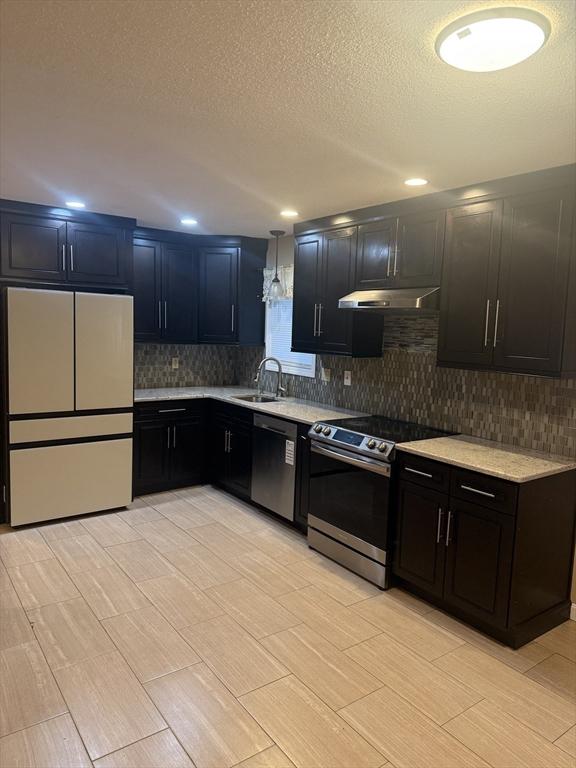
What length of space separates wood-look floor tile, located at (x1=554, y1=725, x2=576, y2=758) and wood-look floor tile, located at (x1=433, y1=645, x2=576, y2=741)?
0.02 meters

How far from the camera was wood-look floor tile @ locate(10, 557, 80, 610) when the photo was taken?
303 centimetres

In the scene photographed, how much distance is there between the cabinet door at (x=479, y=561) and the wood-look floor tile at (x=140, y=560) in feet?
5.90

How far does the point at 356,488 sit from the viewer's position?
3.38 m

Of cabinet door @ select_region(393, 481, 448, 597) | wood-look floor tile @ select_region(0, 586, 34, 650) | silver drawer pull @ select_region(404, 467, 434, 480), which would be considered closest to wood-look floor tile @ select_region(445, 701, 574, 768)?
cabinet door @ select_region(393, 481, 448, 597)

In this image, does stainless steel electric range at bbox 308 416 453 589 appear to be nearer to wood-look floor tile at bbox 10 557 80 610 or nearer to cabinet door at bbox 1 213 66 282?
wood-look floor tile at bbox 10 557 80 610

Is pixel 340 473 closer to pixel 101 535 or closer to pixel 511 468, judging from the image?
pixel 511 468

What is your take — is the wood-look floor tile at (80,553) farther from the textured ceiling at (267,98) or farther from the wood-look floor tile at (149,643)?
the textured ceiling at (267,98)

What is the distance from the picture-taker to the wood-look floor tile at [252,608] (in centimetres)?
282

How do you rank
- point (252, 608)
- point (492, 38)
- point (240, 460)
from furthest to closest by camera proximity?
point (240, 460)
point (252, 608)
point (492, 38)

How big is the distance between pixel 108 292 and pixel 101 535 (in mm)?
2012

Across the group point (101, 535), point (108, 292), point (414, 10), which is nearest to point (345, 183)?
point (414, 10)

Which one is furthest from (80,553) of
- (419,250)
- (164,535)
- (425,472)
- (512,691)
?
(419,250)

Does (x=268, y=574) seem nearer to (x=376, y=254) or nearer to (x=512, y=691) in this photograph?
(x=512, y=691)

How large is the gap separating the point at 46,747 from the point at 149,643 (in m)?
0.71
